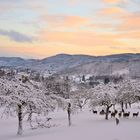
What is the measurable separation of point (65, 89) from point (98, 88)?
5.85 m

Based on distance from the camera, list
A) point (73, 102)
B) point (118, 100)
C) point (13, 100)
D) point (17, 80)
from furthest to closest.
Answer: point (118, 100), point (73, 102), point (17, 80), point (13, 100)

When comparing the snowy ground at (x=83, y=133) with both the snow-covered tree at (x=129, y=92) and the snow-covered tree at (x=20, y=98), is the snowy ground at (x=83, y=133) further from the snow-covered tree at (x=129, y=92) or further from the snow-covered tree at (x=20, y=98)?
the snow-covered tree at (x=129, y=92)

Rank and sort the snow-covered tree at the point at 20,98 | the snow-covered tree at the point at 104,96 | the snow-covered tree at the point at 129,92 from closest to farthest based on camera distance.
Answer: the snow-covered tree at the point at 20,98 < the snow-covered tree at the point at 129,92 < the snow-covered tree at the point at 104,96

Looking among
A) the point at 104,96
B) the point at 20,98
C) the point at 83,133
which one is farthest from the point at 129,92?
the point at 20,98

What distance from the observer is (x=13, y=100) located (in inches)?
1464

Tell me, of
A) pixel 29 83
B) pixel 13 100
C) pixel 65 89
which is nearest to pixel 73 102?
pixel 65 89

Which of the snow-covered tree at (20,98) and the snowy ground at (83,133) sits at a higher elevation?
the snow-covered tree at (20,98)

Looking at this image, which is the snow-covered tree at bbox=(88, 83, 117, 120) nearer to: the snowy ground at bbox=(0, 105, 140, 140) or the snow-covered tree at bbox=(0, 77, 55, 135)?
the snowy ground at bbox=(0, 105, 140, 140)

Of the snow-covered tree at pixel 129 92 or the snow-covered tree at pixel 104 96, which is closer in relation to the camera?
the snow-covered tree at pixel 129 92

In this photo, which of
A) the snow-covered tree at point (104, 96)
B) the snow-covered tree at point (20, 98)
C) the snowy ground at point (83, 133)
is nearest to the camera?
the snowy ground at point (83, 133)

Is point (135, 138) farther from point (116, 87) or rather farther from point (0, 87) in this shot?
point (116, 87)

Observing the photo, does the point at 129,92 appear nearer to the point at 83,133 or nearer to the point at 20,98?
the point at 83,133

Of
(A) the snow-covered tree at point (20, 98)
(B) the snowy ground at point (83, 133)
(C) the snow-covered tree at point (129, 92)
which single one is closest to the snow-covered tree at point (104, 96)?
(C) the snow-covered tree at point (129, 92)

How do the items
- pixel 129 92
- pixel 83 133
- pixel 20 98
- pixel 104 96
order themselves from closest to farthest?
pixel 20 98
pixel 83 133
pixel 129 92
pixel 104 96
